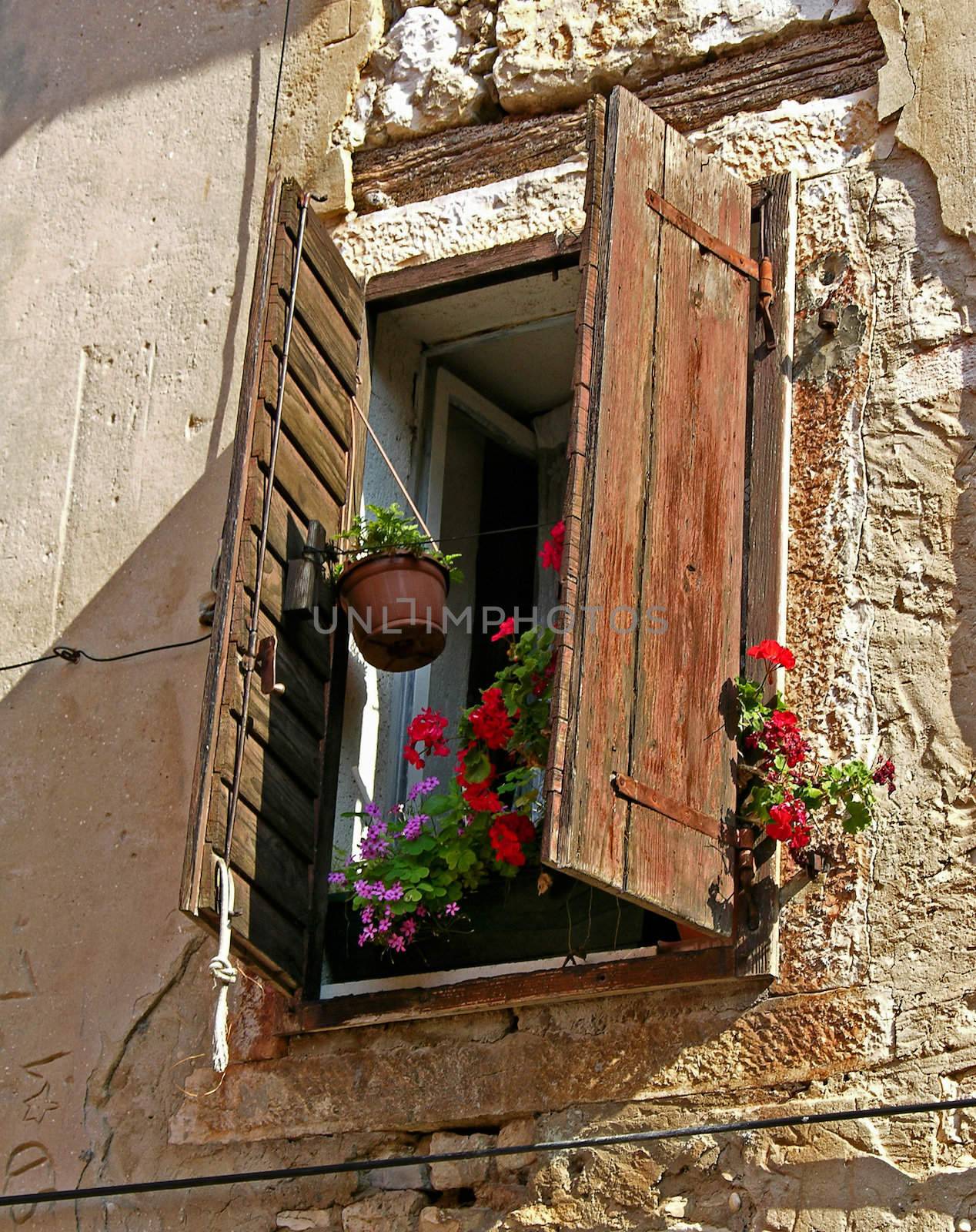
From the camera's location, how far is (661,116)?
530 centimetres

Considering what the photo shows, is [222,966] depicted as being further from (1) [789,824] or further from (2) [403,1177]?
(1) [789,824]

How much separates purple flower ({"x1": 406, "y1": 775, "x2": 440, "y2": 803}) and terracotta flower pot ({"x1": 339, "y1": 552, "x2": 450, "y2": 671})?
0.30m

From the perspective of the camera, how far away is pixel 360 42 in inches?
228

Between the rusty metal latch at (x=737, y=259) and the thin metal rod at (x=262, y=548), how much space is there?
3.09 ft

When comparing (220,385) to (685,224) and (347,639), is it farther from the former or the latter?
(685,224)

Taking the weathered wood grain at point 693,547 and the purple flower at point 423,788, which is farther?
the purple flower at point 423,788

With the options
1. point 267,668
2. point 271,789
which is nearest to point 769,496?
point 267,668

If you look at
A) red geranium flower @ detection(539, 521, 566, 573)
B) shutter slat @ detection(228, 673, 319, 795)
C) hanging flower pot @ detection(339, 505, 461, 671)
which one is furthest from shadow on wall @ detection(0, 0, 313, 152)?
shutter slat @ detection(228, 673, 319, 795)

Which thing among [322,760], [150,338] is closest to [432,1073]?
[322,760]

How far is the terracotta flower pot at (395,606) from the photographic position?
4.64 meters

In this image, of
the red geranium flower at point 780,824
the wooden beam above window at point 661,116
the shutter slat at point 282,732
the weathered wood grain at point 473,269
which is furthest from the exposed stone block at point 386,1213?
the wooden beam above window at point 661,116

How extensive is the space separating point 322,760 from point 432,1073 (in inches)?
32.0

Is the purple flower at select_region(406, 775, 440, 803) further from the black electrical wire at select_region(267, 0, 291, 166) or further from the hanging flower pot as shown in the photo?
the black electrical wire at select_region(267, 0, 291, 166)

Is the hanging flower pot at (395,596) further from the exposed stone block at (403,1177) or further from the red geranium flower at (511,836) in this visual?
the exposed stone block at (403,1177)
